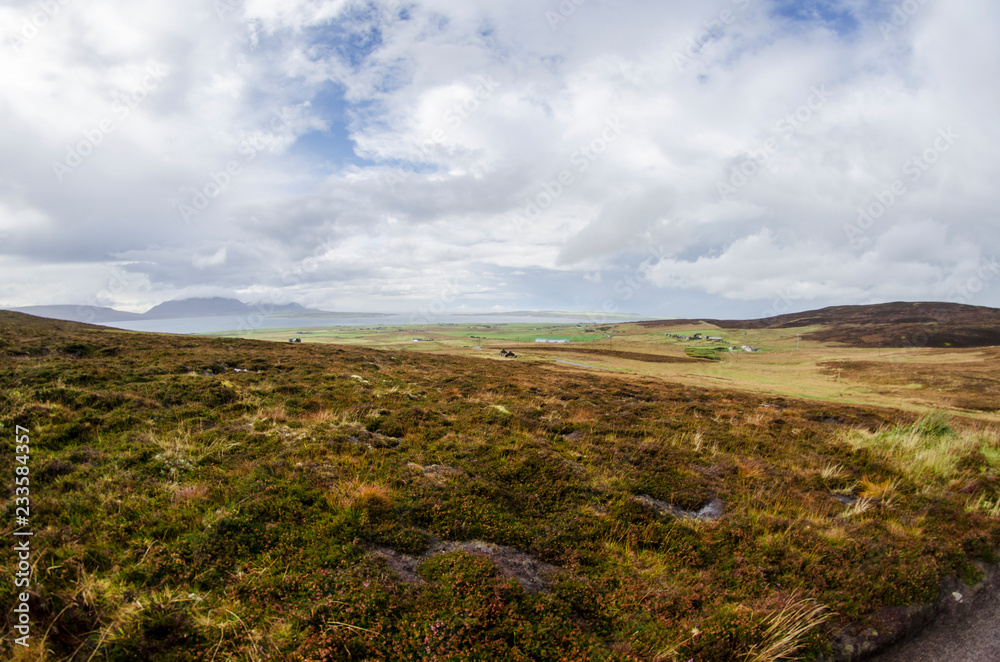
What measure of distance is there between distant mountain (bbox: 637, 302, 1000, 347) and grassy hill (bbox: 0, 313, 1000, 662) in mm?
136205

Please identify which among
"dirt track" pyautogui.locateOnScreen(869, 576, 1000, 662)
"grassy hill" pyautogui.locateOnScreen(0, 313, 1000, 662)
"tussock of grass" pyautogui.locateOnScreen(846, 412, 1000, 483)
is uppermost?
"grassy hill" pyautogui.locateOnScreen(0, 313, 1000, 662)

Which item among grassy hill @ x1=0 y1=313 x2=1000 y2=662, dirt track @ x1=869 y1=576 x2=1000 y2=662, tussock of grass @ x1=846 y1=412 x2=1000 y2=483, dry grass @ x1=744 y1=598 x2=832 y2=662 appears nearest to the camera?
grassy hill @ x1=0 y1=313 x2=1000 y2=662

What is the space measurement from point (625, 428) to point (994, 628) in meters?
9.66

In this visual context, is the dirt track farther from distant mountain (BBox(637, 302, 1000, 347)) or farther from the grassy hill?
distant mountain (BBox(637, 302, 1000, 347))

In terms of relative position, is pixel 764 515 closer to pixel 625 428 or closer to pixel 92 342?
pixel 625 428

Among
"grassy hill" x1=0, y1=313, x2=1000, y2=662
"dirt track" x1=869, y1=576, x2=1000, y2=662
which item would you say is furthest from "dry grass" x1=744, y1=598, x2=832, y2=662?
"dirt track" x1=869, y1=576, x2=1000, y2=662

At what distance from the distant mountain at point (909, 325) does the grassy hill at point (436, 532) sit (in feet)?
447

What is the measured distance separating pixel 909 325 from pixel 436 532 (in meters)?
185

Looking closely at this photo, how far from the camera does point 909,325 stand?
130 metres

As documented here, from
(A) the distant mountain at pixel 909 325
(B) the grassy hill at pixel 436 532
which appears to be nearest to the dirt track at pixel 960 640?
(B) the grassy hill at pixel 436 532

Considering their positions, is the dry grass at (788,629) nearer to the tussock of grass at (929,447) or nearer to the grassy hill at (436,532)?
the grassy hill at (436,532)

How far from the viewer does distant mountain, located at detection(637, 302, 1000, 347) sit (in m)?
106

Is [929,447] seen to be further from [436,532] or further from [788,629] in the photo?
[436,532]

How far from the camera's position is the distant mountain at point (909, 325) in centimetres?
10600
